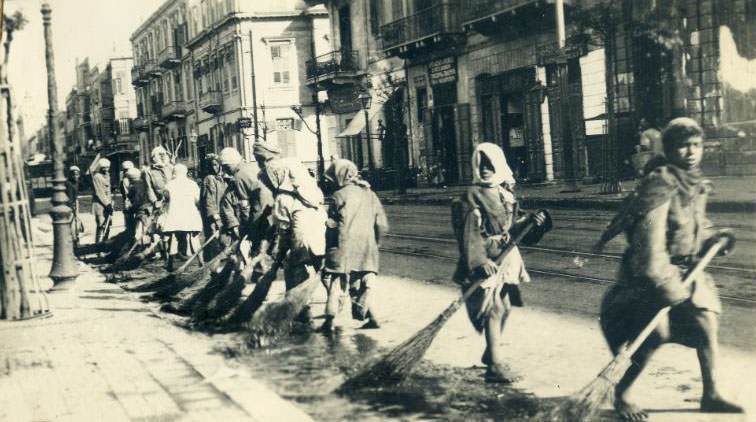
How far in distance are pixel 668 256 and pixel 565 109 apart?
18.7ft

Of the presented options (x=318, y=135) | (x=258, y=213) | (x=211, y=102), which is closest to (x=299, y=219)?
(x=258, y=213)

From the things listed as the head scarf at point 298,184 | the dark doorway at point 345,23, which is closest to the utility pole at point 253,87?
the head scarf at point 298,184

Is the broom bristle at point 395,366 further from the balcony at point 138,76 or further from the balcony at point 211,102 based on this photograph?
the balcony at point 138,76

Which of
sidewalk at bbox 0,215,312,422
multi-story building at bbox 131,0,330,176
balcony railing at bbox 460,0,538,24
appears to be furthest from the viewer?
balcony railing at bbox 460,0,538,24

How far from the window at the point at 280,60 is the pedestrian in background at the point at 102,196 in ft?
12.9

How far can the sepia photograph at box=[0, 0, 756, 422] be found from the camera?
4.25 metres

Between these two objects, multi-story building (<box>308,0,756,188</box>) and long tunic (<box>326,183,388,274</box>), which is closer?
multi-story building (<box>308,0,756,188</box>)

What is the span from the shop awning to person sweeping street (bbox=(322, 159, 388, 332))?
360cm

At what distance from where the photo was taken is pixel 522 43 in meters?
10.9

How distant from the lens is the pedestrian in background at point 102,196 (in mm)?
14148

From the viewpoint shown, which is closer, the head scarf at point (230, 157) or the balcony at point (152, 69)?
the head scarf at point (230, 157)

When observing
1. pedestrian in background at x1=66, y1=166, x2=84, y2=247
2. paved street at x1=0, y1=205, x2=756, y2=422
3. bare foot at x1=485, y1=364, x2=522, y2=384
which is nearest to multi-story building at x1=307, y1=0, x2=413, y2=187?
paved street at x1=0, y1=205, x2=756, y2=422

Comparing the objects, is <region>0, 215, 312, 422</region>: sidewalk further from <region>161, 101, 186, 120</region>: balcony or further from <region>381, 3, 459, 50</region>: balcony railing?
<region>381, 3, 459, 50</region>: balcony railing

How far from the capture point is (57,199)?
359 inches
